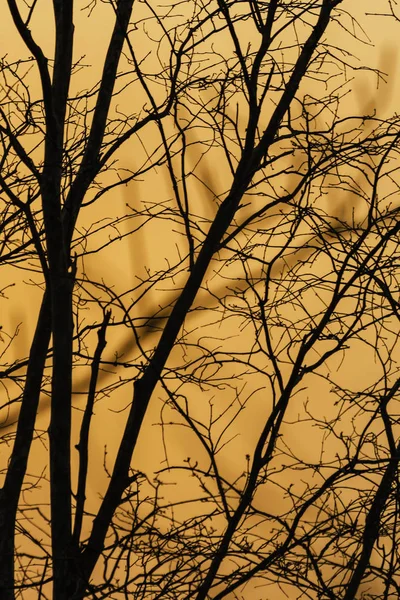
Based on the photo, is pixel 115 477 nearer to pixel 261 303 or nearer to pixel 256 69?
pixel 261 303

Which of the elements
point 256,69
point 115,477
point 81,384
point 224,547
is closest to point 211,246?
point 256,69

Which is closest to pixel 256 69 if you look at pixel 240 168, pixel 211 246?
pixel 240 168

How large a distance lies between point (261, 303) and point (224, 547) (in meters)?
0.84

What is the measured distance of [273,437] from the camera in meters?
2.74

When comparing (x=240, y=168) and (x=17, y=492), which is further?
(x=17, y=492)

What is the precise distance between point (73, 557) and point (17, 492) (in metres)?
0.69

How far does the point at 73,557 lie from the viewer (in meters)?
2.57

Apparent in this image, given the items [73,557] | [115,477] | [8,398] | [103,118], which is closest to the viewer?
[73,557]

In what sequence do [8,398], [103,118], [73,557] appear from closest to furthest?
Answer: [73,557], [103,118], [8,398]

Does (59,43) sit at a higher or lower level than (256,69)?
higher

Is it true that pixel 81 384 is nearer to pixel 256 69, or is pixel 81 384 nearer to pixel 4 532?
pixel 4 532

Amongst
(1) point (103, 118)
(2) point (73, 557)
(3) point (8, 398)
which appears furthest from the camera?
(3) point (8, 398)

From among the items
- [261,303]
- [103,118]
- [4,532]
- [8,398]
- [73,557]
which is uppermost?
[103,118]

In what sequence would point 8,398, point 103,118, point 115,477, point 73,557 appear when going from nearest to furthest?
point 73,557 < point 115,477 < point 103,118 < point 8,398
